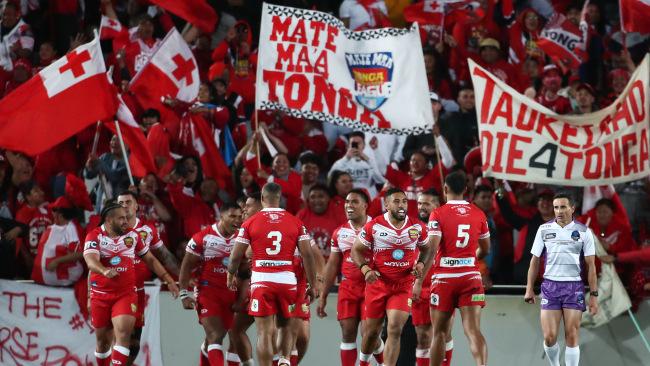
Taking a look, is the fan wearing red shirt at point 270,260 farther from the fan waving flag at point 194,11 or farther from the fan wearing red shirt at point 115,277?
the fan waving flag at point 194,11

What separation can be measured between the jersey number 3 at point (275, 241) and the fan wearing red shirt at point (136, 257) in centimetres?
194

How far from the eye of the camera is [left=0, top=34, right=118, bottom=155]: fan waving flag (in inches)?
723

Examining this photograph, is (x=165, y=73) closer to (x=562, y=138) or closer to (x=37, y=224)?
(x=37, y=224)

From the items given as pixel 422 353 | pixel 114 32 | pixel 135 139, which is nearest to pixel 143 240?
pixel 135 139

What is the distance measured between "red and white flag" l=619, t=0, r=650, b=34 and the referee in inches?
149

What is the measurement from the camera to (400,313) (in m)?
16.3

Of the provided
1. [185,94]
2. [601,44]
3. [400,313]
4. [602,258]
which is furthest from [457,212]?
[601,44]

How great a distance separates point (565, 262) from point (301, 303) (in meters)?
3.37

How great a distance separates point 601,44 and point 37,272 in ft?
33.3

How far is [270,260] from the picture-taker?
16.1 meters

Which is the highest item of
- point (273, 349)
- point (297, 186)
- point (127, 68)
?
point (127, 68)

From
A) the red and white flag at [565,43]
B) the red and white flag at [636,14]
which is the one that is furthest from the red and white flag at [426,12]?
the red and white flag at [636,14]

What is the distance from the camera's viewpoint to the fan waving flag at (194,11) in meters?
20.8

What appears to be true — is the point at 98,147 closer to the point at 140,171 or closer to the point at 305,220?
the point at 140,171
